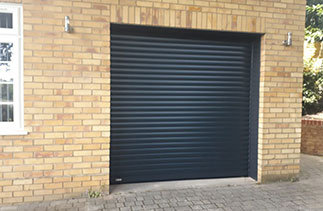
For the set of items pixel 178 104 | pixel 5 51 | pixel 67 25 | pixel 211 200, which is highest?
pixel 67 25

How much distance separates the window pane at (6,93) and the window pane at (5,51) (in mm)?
375

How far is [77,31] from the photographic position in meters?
3.91

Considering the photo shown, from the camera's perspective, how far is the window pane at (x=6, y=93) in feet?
12.6

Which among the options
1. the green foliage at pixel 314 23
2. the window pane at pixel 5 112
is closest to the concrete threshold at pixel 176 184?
the window pane at pixel 5 112

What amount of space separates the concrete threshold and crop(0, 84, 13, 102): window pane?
2084mm

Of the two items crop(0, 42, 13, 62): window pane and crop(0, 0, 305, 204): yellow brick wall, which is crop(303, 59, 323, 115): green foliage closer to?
crop(0, 0, 305, 204): yellow brick wall

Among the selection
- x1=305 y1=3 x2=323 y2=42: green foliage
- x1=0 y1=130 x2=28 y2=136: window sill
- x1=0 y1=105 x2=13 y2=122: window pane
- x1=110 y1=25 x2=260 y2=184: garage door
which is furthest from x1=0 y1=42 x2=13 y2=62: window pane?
x1=305 y1=3 x2=323 y2=42: green foliage

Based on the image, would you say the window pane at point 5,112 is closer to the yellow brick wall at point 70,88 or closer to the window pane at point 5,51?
the yellow brick wall at point 70,88

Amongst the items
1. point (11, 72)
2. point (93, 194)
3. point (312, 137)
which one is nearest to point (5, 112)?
point (11, 72)

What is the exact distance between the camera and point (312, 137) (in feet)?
23.0

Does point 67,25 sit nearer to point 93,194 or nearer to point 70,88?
point 70,88

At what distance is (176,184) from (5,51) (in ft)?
11.1

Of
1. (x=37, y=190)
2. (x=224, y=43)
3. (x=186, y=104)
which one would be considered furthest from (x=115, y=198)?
(x=224, y=43)

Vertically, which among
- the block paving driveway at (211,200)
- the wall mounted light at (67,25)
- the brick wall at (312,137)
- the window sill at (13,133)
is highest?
the wall mounted light at (67,25)
